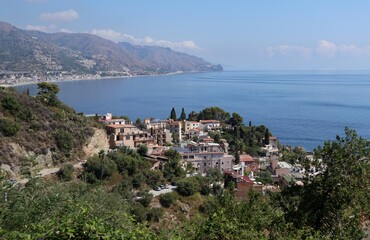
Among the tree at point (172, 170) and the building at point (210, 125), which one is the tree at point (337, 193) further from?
the building at point (210, 125)

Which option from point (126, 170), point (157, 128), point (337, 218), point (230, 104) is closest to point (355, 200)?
point (337, 218)

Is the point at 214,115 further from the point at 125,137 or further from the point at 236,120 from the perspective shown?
the point at 125,137

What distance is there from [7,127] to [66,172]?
10.4ft

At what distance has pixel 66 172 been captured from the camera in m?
15.8

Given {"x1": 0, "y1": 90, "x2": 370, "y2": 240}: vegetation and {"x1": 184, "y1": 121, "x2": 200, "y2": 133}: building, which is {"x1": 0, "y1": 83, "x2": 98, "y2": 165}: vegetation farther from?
{"x1": 184, "y1": 121, "x2": 200, "y2": 133}: building

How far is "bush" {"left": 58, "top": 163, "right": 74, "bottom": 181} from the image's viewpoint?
15.6 metres

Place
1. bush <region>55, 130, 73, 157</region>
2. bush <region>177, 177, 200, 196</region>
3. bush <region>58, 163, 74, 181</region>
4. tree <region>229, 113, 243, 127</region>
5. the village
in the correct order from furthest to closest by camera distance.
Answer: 1. tree <region>229, 113, 243, 127</region>
2. the village
3. bush <region>55, 130, 73, 157</region>
4. bush <region>177, 177, 200, 196</region>
5. bush <region>58, 163, 74, 181</region>

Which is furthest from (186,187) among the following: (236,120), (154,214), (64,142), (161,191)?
(236,120)

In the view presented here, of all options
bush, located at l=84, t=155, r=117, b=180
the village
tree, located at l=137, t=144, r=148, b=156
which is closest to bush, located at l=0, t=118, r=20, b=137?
bush, located at l=84, t=155, r=117, b=180

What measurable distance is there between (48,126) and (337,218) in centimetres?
1538

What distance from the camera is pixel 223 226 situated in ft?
14.0

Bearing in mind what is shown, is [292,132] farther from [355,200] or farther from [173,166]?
[355,200]

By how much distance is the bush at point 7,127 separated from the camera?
16375 mm

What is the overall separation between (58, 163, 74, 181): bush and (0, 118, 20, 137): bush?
102 inches
